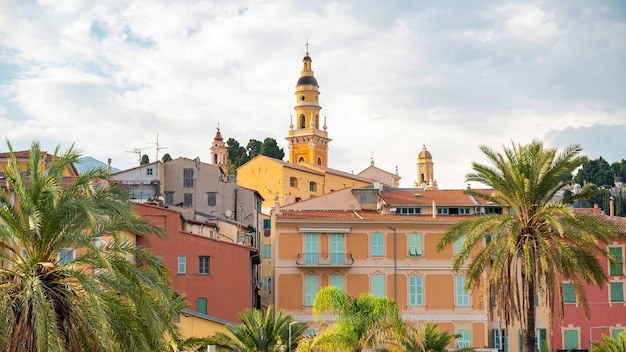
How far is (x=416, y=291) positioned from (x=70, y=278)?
32.7 metres

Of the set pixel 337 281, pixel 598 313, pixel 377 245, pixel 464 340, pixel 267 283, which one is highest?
pixel 377 245

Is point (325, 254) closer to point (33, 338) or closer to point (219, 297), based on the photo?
point (219, 297)

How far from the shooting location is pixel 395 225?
5297 centimetres

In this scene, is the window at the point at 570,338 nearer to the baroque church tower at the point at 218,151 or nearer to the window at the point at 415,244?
the window at the point at 415,244

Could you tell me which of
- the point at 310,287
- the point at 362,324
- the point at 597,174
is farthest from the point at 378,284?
the point at 597,174

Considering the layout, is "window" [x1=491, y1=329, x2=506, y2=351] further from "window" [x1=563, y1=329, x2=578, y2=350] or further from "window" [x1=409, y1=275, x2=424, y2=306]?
"window" [x1=409, y1=275, x2=424, y2=306]

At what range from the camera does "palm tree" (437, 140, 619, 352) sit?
31562 mm

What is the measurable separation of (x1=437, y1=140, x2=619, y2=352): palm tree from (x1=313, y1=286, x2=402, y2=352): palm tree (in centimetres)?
535

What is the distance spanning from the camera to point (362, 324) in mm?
37406

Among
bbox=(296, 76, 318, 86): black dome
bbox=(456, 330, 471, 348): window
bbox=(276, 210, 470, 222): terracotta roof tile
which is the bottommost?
bbox=(456, 330, 471, 348): window

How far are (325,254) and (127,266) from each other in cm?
3058

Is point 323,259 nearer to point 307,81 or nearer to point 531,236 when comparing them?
point 531,236

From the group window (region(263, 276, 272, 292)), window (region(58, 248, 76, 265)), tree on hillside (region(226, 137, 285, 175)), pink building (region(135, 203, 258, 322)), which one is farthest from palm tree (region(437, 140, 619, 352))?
tree on hillside (region(226, 137, 285, 175))

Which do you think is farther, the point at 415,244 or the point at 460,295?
the point at 415,244
